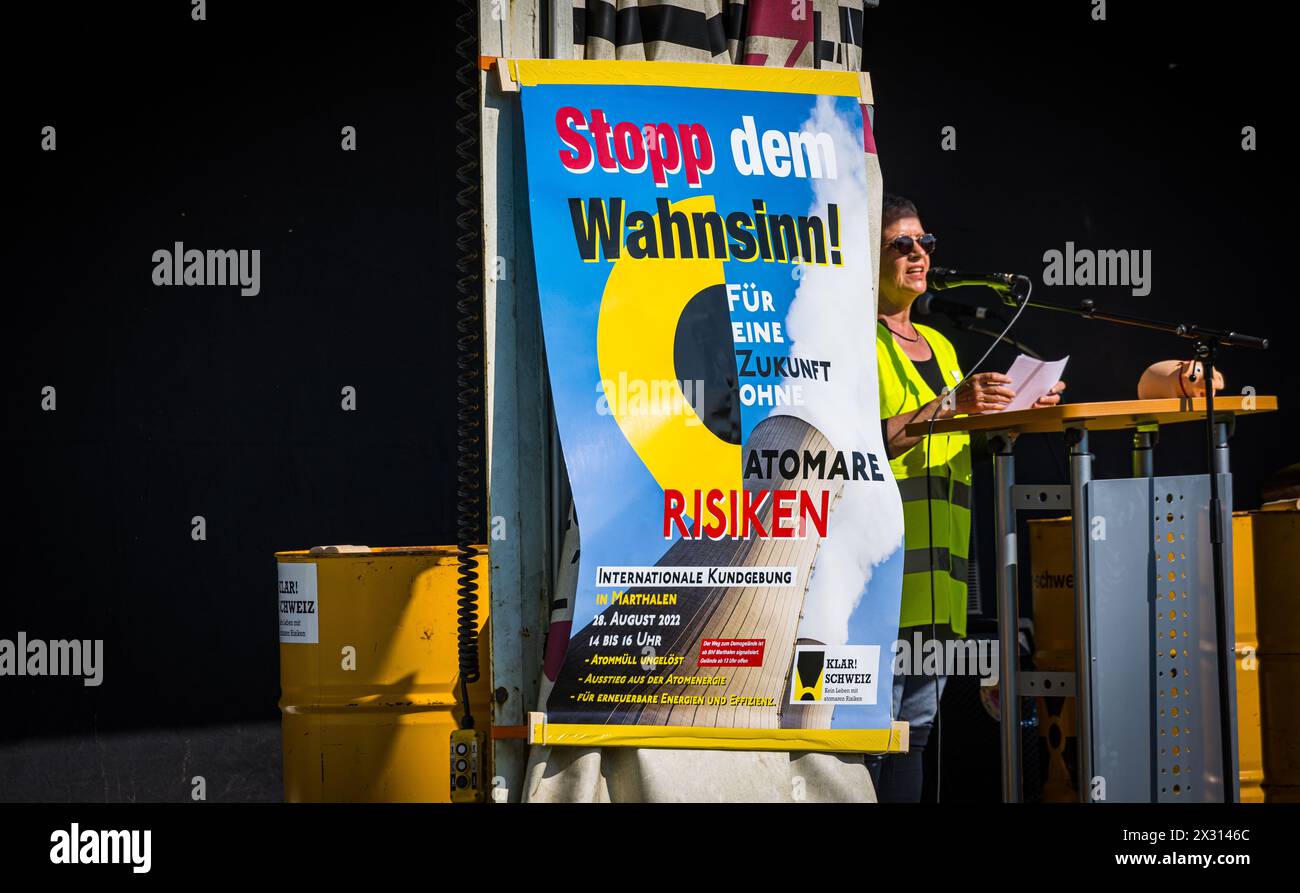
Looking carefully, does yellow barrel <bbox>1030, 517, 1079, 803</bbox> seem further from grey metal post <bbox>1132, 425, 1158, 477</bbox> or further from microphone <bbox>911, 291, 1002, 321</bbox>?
microphone <bbox>911, 291, 1002, 321</bbox>

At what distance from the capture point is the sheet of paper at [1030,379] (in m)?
3.31

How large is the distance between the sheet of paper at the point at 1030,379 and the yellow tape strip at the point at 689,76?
2.70ft

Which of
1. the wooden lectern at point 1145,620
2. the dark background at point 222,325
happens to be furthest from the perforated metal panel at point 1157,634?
the dark background at point 222,325

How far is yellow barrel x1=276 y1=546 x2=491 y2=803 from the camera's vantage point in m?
3.36

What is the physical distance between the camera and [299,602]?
11.1 feet

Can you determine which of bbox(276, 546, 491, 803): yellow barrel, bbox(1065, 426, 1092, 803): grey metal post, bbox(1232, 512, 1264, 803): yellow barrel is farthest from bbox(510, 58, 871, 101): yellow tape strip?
bbox(1232, 512, 1264, 803): yellow barrel

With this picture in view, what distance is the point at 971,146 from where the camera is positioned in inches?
204

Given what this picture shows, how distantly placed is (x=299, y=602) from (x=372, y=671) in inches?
10.5

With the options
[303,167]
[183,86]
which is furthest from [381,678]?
[183,86]

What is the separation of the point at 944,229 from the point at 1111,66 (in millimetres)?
969

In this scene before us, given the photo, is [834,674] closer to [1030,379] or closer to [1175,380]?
[1030,379]

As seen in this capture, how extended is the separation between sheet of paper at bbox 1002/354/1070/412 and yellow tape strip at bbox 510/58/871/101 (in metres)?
0.82

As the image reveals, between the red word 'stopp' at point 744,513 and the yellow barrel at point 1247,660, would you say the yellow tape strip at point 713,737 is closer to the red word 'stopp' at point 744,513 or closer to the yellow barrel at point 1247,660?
the red word 'stopp' at point 744,513
